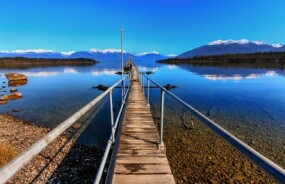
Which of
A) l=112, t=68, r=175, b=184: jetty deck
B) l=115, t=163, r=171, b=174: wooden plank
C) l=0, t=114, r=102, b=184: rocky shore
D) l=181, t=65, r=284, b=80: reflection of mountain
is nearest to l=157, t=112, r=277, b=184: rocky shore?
l=112, t=68, r=175, b=184: jetty deck

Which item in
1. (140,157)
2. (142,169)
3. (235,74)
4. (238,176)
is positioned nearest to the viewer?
(142,169)

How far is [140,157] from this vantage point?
5371mm

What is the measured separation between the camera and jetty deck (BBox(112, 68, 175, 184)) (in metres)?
4.46

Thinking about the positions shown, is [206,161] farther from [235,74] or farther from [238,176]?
[235,74]

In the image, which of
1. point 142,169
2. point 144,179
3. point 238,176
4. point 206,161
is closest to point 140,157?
point 142,169

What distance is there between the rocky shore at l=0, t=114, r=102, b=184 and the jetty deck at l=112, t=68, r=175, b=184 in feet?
7.15

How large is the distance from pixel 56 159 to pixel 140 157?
473 centimetres

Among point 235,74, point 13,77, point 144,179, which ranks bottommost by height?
point 144,179

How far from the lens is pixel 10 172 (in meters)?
1.33

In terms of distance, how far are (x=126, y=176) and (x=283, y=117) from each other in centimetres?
1605

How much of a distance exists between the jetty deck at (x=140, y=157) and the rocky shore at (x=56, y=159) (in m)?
2.18

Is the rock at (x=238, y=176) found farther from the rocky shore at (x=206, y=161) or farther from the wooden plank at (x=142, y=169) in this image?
the wooden plank at (x=142, y=169)

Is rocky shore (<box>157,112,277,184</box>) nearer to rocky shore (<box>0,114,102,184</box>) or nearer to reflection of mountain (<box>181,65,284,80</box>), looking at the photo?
rocky shore (<box>0,114,102,184</box>)

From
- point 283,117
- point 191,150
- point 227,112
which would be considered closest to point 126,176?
point 191,150
